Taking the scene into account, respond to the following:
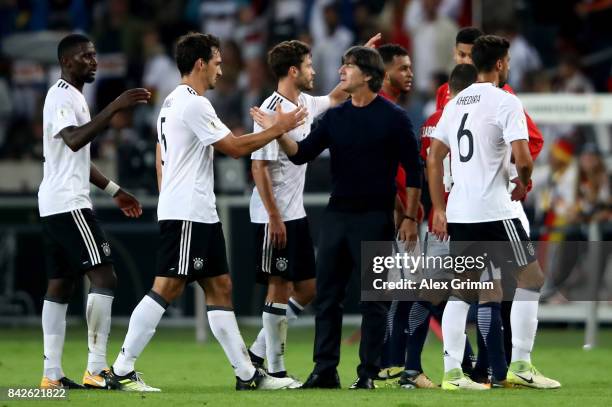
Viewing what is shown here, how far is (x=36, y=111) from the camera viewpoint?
2311cm

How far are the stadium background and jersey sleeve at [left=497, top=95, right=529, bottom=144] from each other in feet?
21.0

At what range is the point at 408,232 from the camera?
1076cm

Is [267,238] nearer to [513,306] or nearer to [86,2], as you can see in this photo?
[513,306]

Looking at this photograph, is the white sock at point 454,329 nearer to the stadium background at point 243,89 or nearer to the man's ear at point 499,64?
the man's ear at point 499,64

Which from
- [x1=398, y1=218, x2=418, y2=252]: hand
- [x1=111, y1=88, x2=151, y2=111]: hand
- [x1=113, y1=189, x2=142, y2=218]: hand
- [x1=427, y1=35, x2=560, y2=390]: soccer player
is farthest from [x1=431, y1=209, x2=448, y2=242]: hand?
[x1=113, y1=189, x2=142, y2=218]: hand

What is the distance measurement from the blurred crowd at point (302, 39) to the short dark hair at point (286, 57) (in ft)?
21.5

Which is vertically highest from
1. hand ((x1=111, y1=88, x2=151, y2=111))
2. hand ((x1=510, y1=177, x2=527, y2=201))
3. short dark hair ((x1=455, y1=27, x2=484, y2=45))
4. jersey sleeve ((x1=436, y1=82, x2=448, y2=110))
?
short dark hair ((x1=455, y1=27, x2=484, y2=45))

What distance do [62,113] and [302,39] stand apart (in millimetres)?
10383

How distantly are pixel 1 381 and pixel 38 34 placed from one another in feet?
35.2

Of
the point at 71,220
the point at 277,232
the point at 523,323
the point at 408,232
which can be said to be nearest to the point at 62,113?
the point at 71,220

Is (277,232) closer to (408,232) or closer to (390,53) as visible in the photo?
(408,232)

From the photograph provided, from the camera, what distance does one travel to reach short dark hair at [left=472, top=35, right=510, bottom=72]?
35.2 feet

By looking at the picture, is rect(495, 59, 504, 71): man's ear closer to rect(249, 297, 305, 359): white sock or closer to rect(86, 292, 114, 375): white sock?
rect(249, 297, 305, 359): white sock

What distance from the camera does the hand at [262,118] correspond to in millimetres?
10703
